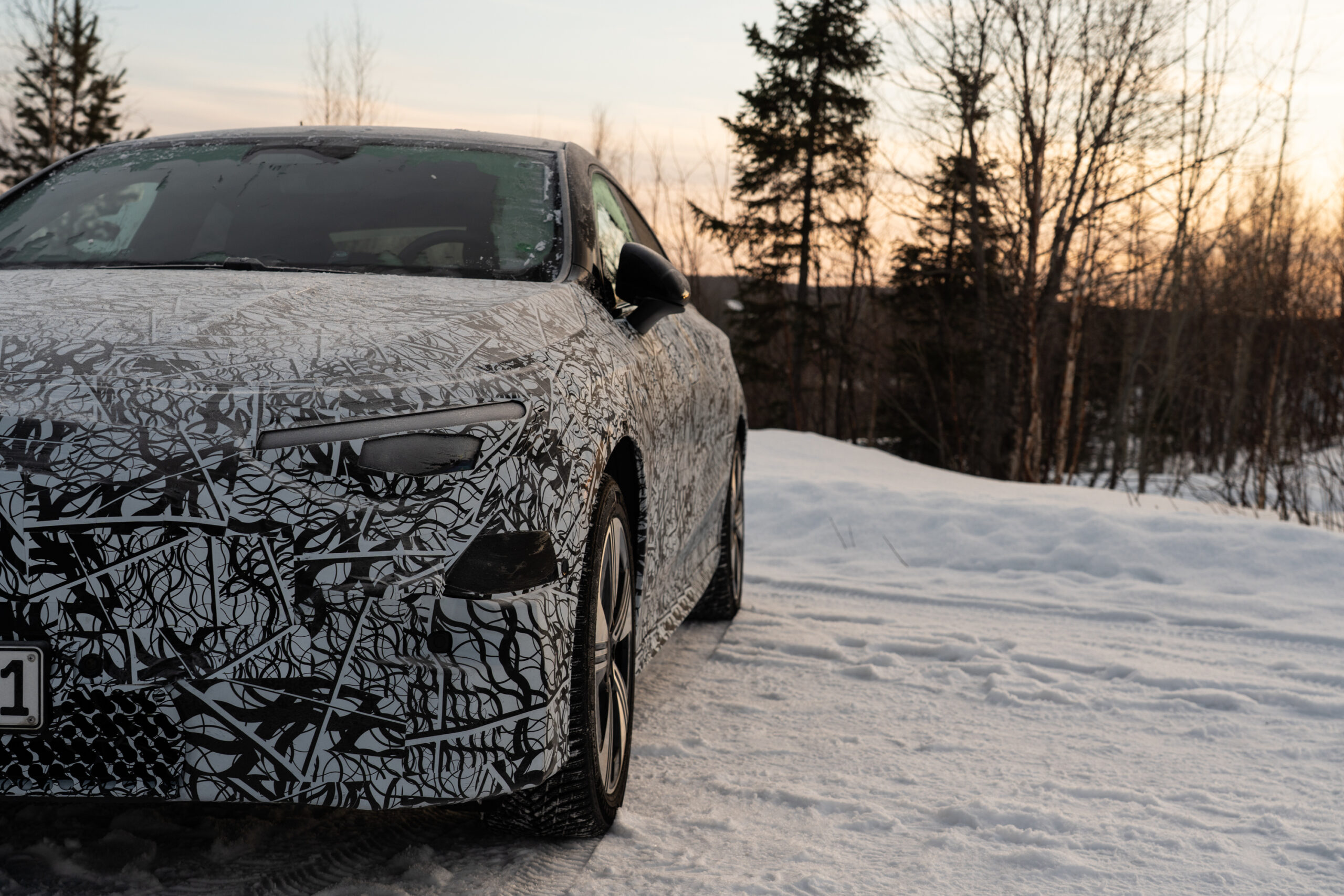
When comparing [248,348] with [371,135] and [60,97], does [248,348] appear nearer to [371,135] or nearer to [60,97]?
[371,135]

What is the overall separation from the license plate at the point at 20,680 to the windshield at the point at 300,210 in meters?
1.33

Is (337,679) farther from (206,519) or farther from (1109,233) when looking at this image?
(1109,233)

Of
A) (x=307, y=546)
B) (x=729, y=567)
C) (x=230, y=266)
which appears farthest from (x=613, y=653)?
(x=729, y=567)

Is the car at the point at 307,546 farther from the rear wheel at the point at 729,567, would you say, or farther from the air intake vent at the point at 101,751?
the rear wheel at the point at 729,567

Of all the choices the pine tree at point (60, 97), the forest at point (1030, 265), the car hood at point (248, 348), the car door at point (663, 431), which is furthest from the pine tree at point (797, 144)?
the car hood at point (248, 348)

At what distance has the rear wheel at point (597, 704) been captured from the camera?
7.34 feet

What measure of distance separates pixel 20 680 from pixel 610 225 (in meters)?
2.28

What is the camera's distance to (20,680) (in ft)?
5.75

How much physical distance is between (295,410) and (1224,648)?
4.32m

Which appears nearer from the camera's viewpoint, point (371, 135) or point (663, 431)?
point (663, 431)

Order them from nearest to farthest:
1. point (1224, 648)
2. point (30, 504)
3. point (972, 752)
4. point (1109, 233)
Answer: point (30, 504) → point (972, 752) → point (1224, 648) → point (1109, 233)

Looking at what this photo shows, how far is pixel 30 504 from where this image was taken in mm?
1750

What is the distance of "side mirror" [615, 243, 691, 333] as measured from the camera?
3.01 metres

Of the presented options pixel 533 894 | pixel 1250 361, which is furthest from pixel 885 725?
pixel 1250 361
